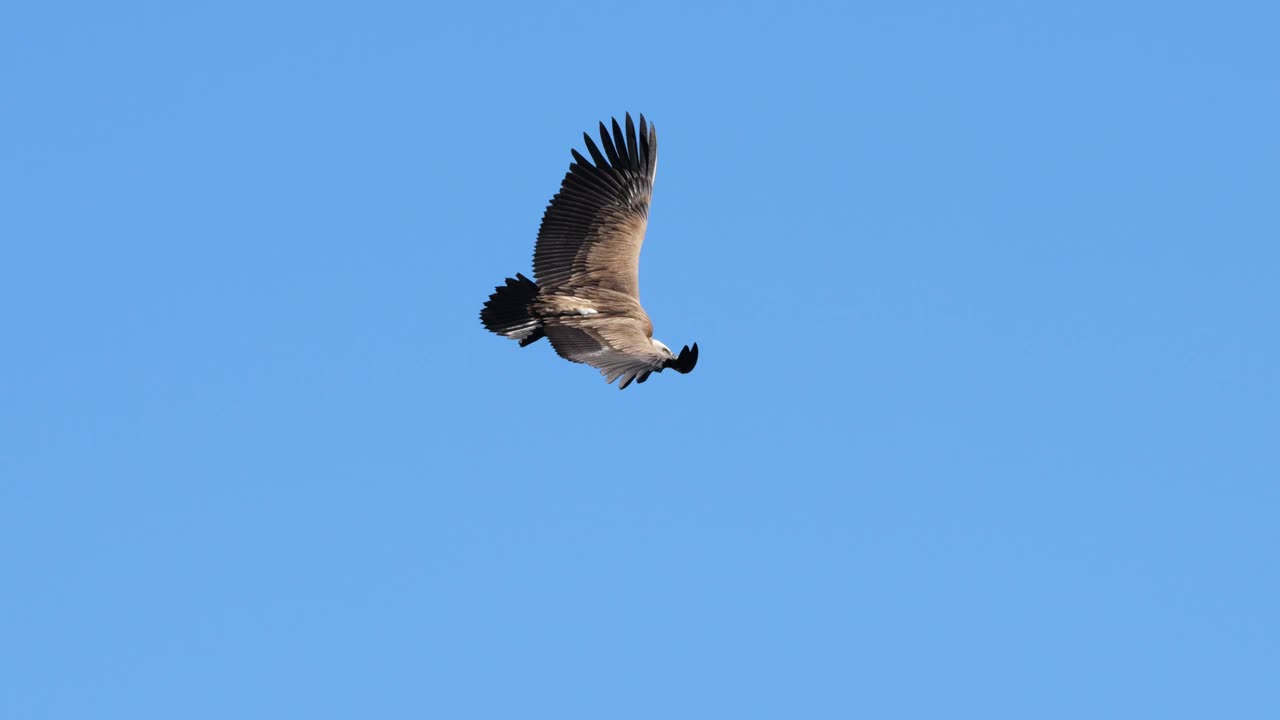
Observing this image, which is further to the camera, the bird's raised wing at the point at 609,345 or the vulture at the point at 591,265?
the vulture at the point at 591,265

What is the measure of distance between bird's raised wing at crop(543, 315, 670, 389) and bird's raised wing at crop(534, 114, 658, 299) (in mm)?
1234

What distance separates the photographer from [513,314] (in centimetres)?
2033

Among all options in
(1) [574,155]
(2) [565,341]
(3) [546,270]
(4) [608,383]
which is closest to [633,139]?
(1) [574,155]

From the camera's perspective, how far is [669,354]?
18688mm

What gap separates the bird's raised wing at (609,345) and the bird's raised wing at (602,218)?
1234 millimetres

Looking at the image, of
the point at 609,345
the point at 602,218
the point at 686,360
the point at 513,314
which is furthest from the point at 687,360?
the point at 602,218

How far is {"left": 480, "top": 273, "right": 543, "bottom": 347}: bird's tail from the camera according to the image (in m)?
20.1

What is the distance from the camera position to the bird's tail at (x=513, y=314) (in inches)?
792

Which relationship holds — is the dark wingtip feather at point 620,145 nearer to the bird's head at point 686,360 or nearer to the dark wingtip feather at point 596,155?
the dark wingtip feather at point 596,155

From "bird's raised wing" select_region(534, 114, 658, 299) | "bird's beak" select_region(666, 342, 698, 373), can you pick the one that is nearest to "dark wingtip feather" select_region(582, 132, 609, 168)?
"bird's raised wing" select_region(534, 114, 658, 299)

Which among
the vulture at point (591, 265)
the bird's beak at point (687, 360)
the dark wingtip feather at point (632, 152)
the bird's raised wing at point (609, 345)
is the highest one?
the dark wingtip feather at point (632, 152)

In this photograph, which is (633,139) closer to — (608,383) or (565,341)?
(565,341)

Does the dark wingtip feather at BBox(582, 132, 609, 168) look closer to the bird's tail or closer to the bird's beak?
the bird's tail

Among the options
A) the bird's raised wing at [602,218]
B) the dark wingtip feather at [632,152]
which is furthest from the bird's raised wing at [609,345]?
the dark wingtip feather at [632,152]
